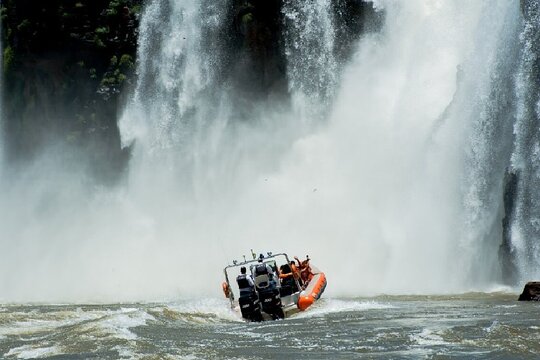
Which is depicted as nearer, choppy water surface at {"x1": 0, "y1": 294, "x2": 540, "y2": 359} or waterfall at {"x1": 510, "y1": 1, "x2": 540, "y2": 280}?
choppy water surface at {"x1": 0, "y1": 294, "x2": 540, "y2": 359}

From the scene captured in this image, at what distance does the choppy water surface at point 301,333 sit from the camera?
15.5 meters

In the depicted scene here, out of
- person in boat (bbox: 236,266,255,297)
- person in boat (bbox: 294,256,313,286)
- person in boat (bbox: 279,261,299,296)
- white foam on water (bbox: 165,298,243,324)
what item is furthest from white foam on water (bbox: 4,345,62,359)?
person in boat (bbox: 294,256,313,286)

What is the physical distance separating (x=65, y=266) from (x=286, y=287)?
87.9ft

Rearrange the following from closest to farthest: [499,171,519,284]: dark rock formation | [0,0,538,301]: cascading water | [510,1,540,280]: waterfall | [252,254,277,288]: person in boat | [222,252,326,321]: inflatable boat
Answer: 1. [222,252,326,321]: inflatable boat
2. [252,254,277,288]: person in boat
3. [510,1,540,280]: waterfall
4. [499,171,519,284]: dark rock formation
5. [0,0,538,301]: cascading water

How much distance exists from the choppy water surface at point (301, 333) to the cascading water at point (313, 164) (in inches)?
345

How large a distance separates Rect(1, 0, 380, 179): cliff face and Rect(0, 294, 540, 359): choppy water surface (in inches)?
995

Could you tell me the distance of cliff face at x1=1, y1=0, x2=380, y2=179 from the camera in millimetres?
→ 46375

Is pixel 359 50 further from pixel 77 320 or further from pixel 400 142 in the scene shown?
pixel 77 320

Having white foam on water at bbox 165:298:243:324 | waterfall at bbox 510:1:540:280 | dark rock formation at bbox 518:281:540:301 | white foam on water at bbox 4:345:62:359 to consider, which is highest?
waterfall at bbox 510:1:540:280

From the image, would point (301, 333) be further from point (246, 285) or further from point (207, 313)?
point (207, 313)

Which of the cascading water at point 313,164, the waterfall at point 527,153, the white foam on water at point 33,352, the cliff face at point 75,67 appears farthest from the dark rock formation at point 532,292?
the cliff face at point 75,67

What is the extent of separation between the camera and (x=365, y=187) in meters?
38.0

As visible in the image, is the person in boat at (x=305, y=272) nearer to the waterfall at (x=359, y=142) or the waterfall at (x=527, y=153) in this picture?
the waterfall at (x=359, y=142)

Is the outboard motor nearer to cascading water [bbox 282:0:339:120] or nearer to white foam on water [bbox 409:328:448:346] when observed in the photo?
white foam on water [bbox 409:328:448:346]
